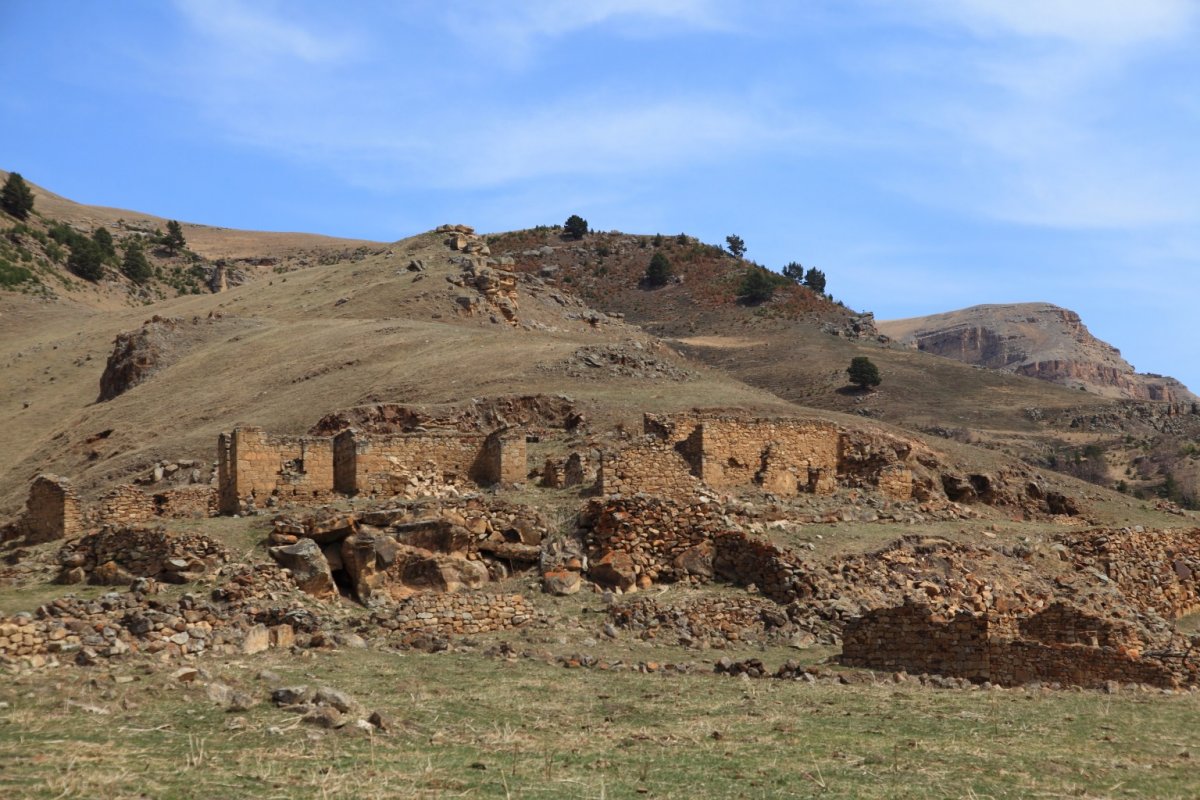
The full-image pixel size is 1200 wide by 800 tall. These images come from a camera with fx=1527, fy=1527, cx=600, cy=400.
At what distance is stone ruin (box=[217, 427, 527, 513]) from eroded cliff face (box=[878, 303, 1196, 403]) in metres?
111

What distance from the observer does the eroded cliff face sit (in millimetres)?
137000

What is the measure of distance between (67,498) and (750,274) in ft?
243

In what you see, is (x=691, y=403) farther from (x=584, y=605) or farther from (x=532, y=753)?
(x=532, y=753)

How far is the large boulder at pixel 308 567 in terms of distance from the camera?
18.4 meters

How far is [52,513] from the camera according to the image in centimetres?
2333

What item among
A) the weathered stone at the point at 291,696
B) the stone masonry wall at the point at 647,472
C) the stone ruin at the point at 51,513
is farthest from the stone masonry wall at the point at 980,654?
the stone ruin at the point at 51,513

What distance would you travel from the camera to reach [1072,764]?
36.5 feet

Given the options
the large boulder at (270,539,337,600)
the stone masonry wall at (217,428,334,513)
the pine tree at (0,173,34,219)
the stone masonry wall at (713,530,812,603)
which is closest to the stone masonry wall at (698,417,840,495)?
the stone masonry wall at (713,530,812,603)

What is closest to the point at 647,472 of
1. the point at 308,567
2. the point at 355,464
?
the point at 355,464

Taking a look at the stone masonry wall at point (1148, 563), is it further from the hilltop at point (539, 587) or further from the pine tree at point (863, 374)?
the pine tree at point (863, 374)

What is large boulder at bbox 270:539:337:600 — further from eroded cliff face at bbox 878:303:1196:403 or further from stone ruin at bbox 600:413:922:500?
eroded cliff face at bbox 878:303:1196:403

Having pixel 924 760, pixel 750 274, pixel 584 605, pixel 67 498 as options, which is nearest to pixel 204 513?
pixel 67 498

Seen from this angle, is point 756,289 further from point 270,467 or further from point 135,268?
point 270,467

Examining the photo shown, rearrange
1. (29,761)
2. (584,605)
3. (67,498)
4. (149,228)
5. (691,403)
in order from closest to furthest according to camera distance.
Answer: (29,761) < (584,605) < (67,498) < (691,403) < (149,228)
